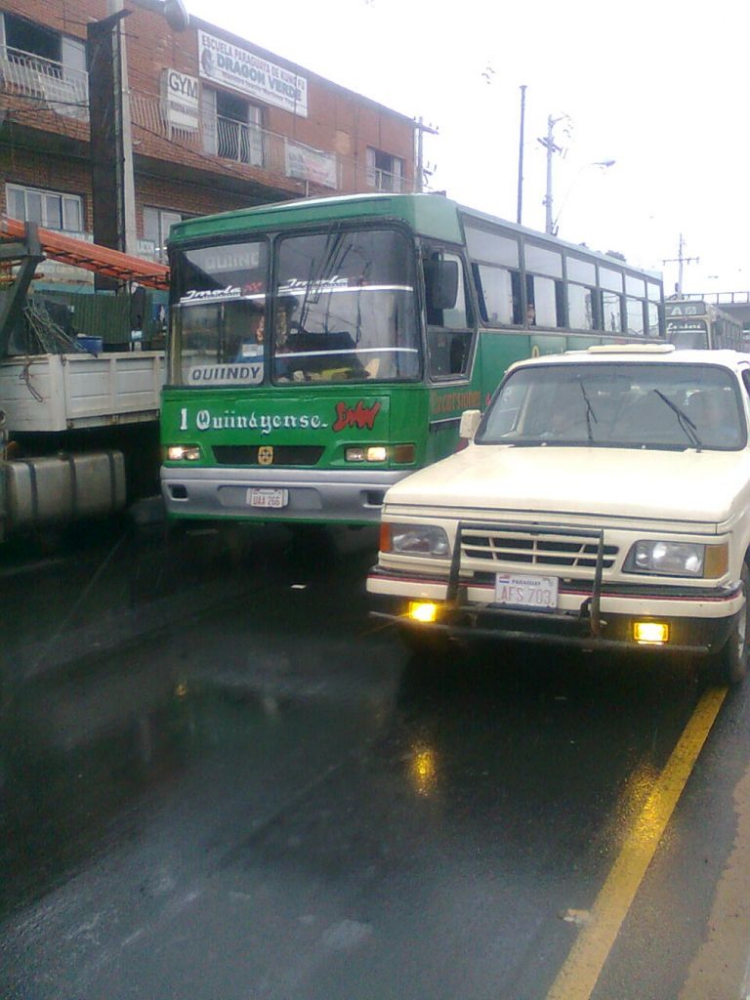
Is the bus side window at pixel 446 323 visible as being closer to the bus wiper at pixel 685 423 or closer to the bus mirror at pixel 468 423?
the bus mirror at pixel 468 423

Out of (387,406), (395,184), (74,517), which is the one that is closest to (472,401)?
(387,406)

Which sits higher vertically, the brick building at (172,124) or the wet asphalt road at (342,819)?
the brick building at (172,124)

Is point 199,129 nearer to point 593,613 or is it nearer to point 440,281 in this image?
point 440,281

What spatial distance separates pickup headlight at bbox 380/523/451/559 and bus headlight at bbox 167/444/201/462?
338 cm

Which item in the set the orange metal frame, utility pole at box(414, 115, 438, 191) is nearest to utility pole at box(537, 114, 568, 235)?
utility pole at box(414, 115, 438, 191)

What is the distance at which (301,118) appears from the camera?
30797 mm

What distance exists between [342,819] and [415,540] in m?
1.76

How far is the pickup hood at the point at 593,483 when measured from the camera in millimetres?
4953

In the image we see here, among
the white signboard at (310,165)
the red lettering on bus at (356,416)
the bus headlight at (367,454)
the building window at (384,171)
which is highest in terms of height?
the building window at (384,171)

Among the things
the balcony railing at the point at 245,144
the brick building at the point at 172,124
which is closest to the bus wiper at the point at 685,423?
the brick building at the point at 172,124

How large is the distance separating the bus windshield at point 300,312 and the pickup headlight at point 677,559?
3435 millimetres

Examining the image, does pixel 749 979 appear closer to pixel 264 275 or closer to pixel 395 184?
pixel 264 275

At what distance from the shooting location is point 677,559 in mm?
4859

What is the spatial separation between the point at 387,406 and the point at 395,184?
30.0 m
